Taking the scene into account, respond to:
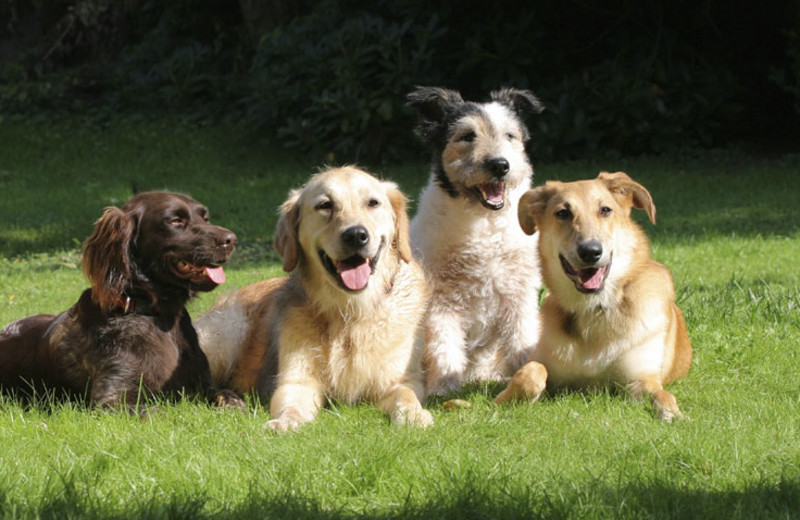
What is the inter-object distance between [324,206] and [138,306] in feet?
3.78

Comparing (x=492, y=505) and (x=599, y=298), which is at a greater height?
(x=599, y=298)

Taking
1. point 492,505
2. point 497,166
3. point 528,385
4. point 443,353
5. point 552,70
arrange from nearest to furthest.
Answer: point 492,505, point 528,385, point 443,353, point 497,166, point 552,70

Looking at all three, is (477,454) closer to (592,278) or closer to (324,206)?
(592,278)

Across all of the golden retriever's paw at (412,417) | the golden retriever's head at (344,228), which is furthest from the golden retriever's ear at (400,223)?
the golden retriever's paw at (412,417)

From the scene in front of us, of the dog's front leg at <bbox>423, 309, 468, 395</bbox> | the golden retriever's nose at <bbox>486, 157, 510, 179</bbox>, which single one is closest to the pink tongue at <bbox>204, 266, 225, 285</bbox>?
the dog's front leg at <bbox>423, 309, 468, 395</bbox>

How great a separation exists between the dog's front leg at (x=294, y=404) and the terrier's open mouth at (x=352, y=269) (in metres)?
0.61

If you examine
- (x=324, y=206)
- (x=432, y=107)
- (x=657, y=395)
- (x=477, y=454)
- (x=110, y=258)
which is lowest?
(x=657, y=395)

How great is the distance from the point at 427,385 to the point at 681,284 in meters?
3.63

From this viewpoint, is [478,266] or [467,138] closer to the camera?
[478,266]

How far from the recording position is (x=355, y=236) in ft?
16.7

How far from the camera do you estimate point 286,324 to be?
5539 mm

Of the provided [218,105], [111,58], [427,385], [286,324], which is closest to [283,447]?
[286,324]

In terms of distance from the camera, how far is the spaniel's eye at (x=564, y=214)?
5.27 meters

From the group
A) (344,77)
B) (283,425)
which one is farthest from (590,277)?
(344,77)
